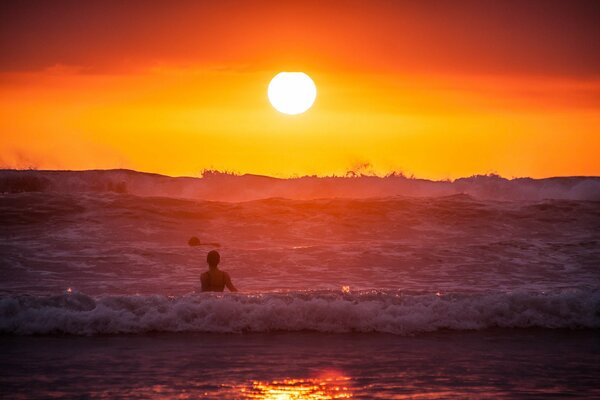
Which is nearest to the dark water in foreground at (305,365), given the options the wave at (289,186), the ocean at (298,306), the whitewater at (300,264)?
the ocean at (298,306)

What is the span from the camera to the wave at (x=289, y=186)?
37.1m

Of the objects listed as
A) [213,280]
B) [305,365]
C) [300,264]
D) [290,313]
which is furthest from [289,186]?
[305,365]

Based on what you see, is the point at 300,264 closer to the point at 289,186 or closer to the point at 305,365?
the point at 305,365

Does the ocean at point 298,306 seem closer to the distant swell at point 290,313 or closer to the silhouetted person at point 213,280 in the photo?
the distant swell at point 290,313

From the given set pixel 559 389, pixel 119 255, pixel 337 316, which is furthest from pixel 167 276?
pixel 559 389

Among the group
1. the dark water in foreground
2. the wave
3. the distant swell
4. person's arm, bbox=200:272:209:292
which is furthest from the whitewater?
the wave

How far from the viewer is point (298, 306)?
450 inches

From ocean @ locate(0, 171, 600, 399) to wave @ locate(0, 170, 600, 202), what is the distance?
499 inches

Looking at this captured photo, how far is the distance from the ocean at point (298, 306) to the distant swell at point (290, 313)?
0.08 feet

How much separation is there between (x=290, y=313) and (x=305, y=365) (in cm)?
249

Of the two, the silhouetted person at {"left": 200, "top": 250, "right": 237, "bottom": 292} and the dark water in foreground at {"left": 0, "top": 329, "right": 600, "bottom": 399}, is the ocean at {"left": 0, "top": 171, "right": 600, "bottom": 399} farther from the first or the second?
the silhouetted person at {"left": 200, "top": 250, "right": 237, "bottom": 292}

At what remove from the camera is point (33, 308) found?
11117mm

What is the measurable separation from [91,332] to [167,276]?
617 cm

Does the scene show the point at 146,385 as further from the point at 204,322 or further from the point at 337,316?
the point at 337,316
